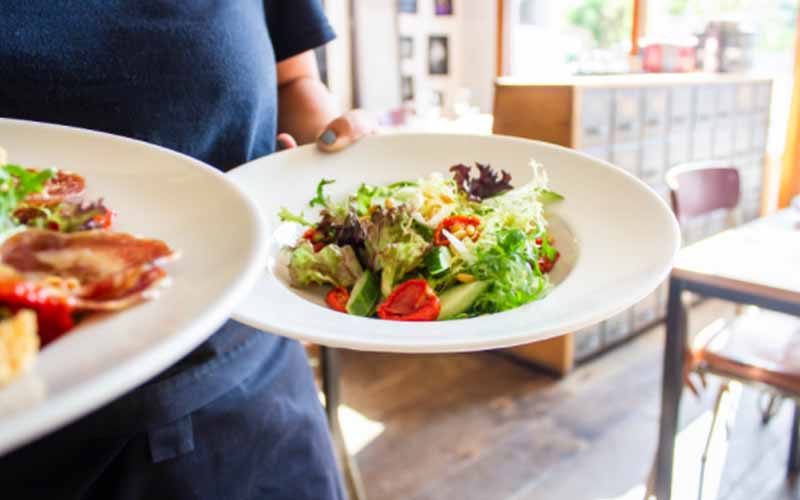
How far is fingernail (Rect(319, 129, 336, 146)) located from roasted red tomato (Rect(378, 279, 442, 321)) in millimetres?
266

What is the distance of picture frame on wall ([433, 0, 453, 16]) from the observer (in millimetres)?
4645

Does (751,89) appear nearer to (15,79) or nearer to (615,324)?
(615,324)

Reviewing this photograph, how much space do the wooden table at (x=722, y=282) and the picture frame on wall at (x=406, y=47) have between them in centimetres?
302

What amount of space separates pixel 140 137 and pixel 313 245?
0.85ft

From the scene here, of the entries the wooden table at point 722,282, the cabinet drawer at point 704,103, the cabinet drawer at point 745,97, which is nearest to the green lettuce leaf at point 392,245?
the wooden table at point 722,282

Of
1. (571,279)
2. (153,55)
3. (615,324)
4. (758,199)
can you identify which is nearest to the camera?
(571,279)

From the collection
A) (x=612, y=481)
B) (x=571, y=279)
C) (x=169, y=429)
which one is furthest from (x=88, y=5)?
(x=612, y=481)

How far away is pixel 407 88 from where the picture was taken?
4.57 m

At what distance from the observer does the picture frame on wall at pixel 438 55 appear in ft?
15.4

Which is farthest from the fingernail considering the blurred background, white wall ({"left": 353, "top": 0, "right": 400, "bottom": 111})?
white wall ({"left": 353, "top": 0, "right": 400, "bottom": 111})

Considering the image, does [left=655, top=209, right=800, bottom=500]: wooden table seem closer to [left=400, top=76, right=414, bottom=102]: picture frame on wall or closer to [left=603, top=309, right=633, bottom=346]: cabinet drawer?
[left=603, top=309, right=633, bottom=346]: cabinet drawer

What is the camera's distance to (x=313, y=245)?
0.87m

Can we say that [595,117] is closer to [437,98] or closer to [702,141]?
[702,141]

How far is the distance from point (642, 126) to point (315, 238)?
271cm
